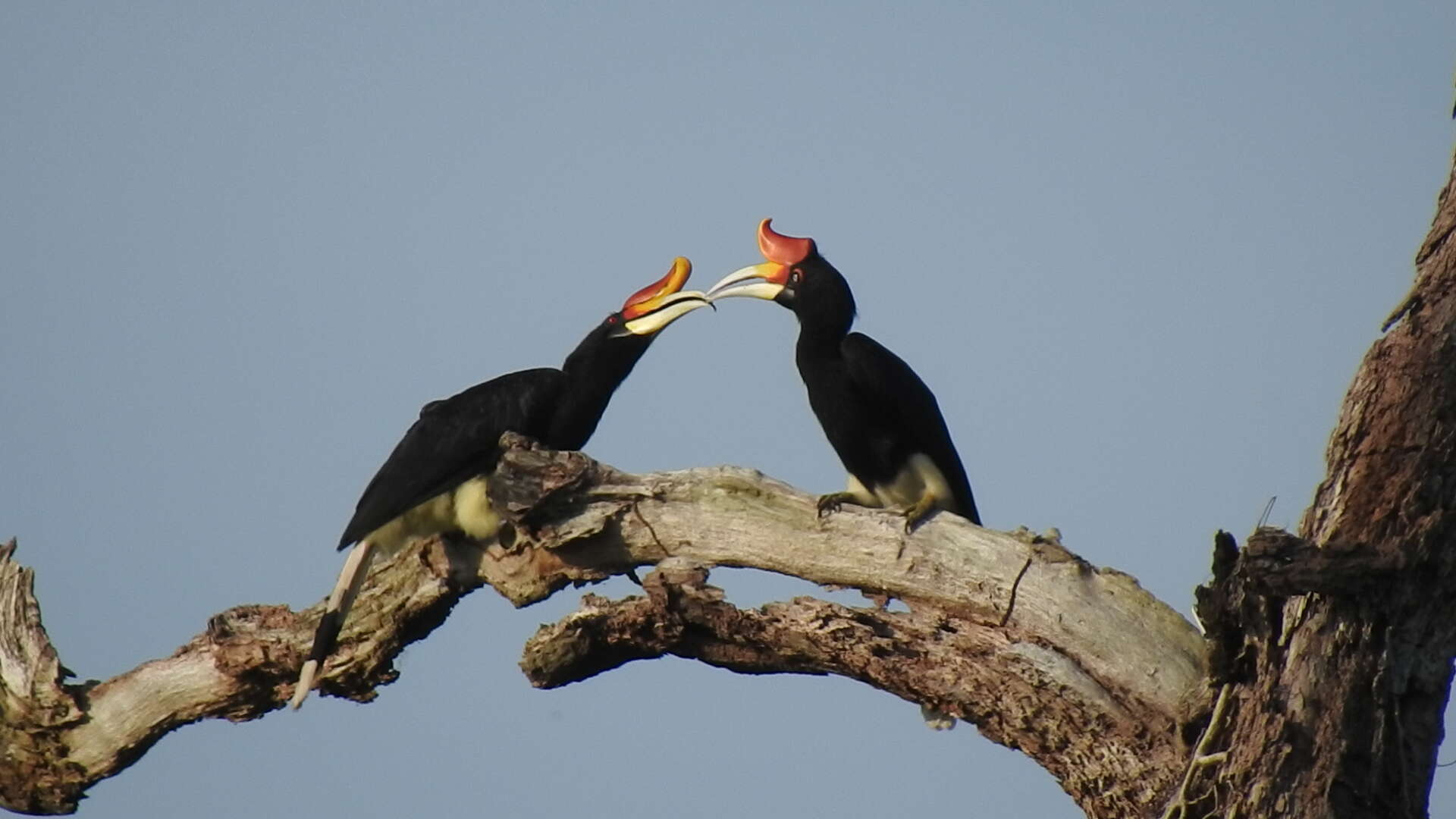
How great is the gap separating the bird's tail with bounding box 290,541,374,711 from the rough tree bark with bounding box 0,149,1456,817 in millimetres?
54

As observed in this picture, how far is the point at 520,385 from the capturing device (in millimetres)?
6238

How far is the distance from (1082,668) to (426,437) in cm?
278

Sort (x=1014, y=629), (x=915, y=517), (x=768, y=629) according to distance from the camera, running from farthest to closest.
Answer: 1. (x=915, y=517)
2. (x=768, y=629)
3. (x=1014, y=629)

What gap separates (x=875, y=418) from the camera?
19.0 feet

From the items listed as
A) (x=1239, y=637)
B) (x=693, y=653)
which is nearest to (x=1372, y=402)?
(x=1239, y=637)

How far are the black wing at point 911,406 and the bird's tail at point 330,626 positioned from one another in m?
1.95

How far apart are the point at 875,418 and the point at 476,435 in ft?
4.89

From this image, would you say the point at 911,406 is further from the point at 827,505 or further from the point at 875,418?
the point at 827,505

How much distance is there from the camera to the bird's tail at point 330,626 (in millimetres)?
4969

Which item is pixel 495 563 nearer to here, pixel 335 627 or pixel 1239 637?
pixel 335 627

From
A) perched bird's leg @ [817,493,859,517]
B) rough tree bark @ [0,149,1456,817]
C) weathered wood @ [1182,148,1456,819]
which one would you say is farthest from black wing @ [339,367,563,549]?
weathered wood @ [1182,148,1456,819]

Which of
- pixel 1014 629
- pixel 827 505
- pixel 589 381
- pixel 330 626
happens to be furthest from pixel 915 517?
pixel 589 381

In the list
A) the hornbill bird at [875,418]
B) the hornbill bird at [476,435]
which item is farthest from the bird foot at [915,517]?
the hornbill bird at [476,435]

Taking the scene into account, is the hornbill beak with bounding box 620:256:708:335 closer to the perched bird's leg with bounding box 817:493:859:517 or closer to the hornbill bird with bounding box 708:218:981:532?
the hornbill bird with bounding box 708:218:981:532
